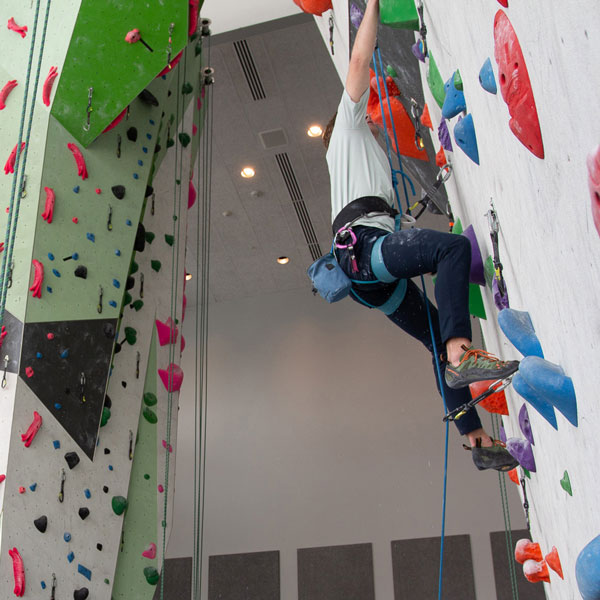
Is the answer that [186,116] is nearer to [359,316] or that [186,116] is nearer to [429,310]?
[429,310]

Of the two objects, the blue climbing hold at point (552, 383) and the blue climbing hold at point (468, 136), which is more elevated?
the blue climbing hold at point (468, 136)

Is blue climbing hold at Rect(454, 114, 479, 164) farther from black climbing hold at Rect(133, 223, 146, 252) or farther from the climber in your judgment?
black climbing hold at Rect(133, 223, 146, 252)

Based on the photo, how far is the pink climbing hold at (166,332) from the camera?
13.2 ft

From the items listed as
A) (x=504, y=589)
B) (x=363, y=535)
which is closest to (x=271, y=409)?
(x=363, y=535)

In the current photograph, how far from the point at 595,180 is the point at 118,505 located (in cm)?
315

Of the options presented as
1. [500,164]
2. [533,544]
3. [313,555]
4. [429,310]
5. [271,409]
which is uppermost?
[271,409]

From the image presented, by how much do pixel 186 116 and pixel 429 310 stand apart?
2655mm

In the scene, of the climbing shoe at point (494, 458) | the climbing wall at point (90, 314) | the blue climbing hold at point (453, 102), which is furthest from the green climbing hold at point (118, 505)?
the blue climbing hold at point (453, 102)

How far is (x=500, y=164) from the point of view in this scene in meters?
1.35

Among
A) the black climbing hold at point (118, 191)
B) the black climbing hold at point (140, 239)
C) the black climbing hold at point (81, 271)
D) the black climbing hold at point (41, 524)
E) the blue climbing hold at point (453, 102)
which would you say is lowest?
the black climbing hold at point (41, 524)

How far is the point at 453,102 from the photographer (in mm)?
1751

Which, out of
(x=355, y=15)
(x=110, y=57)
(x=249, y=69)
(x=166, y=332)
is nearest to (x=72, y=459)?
(x=166, y=332)

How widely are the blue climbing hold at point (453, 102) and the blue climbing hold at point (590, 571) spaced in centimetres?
115

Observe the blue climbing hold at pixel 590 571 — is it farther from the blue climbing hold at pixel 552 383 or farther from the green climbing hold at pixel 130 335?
the green climbing hold at pixel 130 335
